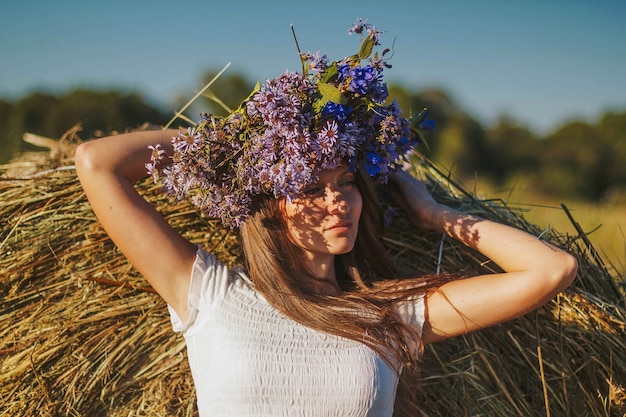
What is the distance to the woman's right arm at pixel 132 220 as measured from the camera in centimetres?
212

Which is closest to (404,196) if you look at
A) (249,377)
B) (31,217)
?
(249,377)

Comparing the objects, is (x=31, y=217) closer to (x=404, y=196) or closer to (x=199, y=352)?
(x=199, y=352)

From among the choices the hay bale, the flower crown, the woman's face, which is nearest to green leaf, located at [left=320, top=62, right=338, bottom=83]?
the flower crown

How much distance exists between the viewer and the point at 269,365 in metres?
2.05

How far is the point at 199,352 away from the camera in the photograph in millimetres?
2156

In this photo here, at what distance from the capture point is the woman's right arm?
6.97 ft

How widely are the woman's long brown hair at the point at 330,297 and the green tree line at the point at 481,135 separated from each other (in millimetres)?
12411

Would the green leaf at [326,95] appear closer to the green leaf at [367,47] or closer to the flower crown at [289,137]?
the flower crown at [289,137]

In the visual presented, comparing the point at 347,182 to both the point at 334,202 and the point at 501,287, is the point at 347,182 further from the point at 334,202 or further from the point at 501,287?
the point at 501,287

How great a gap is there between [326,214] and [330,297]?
32 centimetres

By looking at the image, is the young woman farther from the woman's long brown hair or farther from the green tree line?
the green tree line

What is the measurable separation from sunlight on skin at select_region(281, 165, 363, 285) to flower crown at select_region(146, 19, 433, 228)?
98 millimetres

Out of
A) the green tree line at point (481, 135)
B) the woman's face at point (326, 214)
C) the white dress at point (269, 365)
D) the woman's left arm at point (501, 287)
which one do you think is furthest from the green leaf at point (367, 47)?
the green tree line at point (481, 135)

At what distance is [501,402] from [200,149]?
4.94ft
